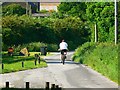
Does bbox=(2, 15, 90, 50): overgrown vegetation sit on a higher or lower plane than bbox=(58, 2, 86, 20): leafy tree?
lower

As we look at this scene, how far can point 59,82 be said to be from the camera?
53.1 ft

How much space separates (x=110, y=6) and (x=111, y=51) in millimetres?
19962

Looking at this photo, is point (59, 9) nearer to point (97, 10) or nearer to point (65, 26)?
point (65, 26)

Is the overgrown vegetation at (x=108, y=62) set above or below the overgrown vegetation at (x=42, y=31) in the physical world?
below

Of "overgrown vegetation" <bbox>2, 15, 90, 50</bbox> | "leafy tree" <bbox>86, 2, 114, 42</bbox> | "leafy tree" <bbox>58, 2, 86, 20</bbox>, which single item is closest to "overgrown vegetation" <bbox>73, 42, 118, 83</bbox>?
"leafy tree" <bbox>86, 2, 114, 42</bbox>

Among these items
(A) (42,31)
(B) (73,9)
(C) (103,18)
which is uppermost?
(B) (73,9)

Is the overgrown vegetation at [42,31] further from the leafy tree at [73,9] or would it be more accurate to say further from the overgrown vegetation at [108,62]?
the overgrown vegetation at [108,62]

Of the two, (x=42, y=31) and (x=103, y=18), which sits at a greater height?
(x=103, y=18)

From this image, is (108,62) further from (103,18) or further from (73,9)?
(73,9)

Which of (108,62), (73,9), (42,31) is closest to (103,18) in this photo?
(42,31)

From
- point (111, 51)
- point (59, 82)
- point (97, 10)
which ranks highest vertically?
point (97, 10)

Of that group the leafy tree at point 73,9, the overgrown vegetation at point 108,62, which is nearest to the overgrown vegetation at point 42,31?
the leafy tree at point 73,9

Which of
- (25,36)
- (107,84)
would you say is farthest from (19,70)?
(25,36)

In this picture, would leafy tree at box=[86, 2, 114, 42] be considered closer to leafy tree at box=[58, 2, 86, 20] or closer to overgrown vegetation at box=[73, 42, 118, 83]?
overgrown vegetation at box=[73, 42, 118, 83]
